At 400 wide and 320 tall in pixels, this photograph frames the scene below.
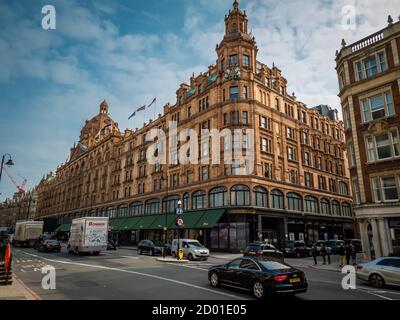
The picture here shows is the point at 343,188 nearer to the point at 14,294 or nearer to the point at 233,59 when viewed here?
the point at 233,59

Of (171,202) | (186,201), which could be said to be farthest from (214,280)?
(171,202)

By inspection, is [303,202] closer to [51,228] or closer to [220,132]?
[220,132]

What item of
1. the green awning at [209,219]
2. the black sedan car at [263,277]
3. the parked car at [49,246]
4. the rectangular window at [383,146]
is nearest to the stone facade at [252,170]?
the green awning at [209,219]

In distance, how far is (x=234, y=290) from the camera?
11.9m

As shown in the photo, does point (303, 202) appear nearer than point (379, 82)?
No

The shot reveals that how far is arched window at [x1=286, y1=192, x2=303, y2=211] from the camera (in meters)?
42.4

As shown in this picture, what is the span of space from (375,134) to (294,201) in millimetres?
20457

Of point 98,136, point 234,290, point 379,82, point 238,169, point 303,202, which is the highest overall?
point 98,136

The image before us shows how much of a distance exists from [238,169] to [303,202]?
1356 centimetres

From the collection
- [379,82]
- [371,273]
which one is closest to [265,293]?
[371,273]

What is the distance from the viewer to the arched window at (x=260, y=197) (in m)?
37.3

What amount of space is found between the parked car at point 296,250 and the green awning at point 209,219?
8.23 metres
